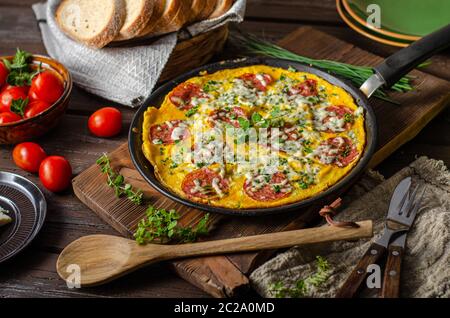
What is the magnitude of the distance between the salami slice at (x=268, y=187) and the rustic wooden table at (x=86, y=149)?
0.58 metres

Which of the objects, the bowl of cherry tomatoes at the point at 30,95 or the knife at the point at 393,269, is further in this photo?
the bowl of cherry tomatoes at the point at 30,95

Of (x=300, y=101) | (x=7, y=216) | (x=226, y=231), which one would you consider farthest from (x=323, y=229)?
(x=7, y=216)

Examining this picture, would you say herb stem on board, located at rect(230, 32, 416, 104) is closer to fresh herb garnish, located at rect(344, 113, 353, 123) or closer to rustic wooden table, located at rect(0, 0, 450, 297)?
rustic wooden table, located at rect(0, 0, 450, 297)

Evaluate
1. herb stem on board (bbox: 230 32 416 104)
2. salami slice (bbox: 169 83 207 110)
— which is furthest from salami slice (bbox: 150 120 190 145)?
herb stem on board (bbox: 230 32 416 104)

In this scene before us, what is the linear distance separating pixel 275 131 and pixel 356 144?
0.47m

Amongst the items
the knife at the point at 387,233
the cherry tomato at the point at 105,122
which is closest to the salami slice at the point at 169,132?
the cherry tomato at the point at 105,122

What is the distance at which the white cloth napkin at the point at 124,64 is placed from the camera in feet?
13.8

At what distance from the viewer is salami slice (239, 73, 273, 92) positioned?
399 centimetres

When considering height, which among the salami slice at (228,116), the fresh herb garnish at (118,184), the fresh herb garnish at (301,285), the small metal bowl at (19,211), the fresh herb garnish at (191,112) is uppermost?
the salami slice at (228,116)

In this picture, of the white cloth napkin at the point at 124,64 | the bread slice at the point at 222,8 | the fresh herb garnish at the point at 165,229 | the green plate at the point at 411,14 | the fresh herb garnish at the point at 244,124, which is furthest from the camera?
the green plate at the point at 411,14

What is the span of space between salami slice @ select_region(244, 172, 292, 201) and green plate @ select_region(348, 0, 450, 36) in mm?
2040

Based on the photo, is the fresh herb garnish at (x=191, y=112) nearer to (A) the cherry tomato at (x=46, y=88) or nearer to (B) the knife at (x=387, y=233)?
(A) the cherry tomato at (x=46, y=88)

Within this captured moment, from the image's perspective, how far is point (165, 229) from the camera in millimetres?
3203

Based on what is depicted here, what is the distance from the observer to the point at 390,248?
9.82 feet
